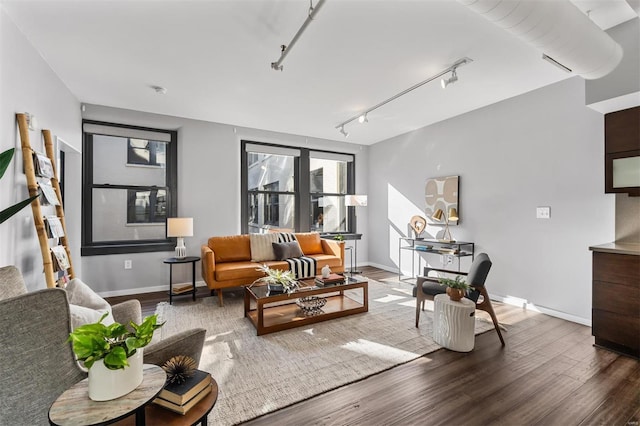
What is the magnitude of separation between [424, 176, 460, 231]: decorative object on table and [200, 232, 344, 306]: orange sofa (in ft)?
5.31

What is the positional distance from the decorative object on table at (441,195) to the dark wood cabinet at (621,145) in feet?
5.81

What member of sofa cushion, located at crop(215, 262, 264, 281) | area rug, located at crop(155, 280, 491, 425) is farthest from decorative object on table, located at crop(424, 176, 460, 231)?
sofa cushion, located at crop(215, 262, 264, 281)

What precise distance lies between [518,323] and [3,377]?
13.0ft

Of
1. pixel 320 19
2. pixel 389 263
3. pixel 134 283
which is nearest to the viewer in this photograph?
pixel 320 19

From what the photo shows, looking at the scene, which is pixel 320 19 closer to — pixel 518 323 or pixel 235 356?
pixel 235 356

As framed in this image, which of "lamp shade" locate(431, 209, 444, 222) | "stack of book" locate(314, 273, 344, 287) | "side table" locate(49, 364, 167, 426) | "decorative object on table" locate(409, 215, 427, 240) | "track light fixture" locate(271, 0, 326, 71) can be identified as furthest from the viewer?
"decorative object on table" locate(409, 215, 427, 240)

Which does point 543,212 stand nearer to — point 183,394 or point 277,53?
point 277,53

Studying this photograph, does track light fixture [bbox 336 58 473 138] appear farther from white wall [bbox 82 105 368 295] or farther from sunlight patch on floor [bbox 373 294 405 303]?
sunlight patch on floor [bbox 373 294 405 303]

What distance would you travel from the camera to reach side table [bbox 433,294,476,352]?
2445 millimetres

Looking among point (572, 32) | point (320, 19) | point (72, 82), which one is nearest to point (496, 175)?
point (572, 32)

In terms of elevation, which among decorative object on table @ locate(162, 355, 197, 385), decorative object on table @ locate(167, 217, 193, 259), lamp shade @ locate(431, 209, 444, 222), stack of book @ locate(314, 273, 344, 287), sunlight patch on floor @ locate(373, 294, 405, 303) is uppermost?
lamp shade @ locate(431, 209, 444, 222)

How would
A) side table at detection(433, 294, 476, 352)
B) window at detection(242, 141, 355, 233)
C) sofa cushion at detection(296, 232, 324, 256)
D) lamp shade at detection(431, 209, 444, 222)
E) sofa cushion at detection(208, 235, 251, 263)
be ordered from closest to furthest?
side table at detection(433, 294, 476, 352) < sofa cushion at detection(208, 235, 251, 263) < lamp shade at detection(431, 209, 444, 222) < sofa cushion at detection(296, 232, 324, 256) < window at detection(242, 141, 355, 233)

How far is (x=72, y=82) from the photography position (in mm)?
3199

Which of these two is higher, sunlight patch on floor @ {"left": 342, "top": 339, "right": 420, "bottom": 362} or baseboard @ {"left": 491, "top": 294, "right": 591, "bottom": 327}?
baseboard @ {"left": 491, "top": 294, "right": 591, "bottom": 327}
